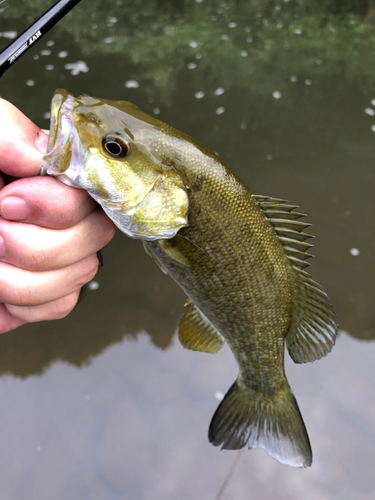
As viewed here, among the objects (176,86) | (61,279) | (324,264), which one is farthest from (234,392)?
(176,86)

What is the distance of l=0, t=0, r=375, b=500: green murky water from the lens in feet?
5.93

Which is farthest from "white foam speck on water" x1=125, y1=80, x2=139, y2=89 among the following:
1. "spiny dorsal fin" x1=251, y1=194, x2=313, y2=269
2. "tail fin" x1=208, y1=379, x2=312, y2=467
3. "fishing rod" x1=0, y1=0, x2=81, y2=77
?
"tail fin" x1=208, y1=379, x2=312, y2=467

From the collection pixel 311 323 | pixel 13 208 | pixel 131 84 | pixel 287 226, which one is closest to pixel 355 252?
pixel 311 323

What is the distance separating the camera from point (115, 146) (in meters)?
0.94

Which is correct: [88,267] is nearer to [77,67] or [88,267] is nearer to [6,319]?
[6,319]

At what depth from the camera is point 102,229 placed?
111 cm

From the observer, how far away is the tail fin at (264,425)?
131 centimetres

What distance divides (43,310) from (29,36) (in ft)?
2.48

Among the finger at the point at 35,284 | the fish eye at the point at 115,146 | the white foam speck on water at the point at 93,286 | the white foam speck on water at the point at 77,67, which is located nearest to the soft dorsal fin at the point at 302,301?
the fish eye at the point at 115,146

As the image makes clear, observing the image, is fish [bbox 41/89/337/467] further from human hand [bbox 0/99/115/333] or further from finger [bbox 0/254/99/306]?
finger [bbox 0/254/99/306]

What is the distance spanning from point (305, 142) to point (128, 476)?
2714 millimetres

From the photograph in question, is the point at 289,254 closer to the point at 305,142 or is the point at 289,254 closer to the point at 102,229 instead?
the point at 102,229

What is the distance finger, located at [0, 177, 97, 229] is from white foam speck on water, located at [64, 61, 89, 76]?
332cm

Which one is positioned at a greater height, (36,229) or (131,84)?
(36,229)
